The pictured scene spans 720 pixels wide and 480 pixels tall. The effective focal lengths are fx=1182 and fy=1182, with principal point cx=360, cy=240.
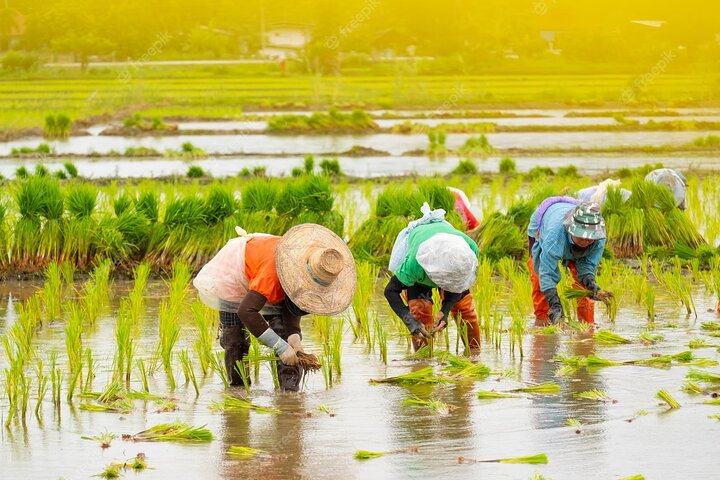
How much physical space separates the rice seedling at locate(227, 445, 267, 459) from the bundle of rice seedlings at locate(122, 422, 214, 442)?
0.22 metres

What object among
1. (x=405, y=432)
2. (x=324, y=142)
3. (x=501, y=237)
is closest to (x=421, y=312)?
(x=405, y=432)

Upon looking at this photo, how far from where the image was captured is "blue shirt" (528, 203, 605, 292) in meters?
6.73

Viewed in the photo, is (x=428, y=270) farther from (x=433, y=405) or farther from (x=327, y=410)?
(x=327, y=410)

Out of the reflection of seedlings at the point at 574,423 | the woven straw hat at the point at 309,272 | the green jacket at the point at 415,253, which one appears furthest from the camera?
the green jacket at the point at 415,253

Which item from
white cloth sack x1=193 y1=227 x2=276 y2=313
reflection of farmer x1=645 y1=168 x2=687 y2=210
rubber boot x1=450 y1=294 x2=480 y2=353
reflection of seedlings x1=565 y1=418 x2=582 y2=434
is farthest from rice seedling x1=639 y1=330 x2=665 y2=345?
reflection of farmer x1=645 y1=168 x2=687 y2=210

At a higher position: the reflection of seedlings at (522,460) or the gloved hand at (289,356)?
the gloved hand at (289,356)

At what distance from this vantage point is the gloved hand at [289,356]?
209 inches

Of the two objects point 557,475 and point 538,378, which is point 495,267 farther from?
point 557,475

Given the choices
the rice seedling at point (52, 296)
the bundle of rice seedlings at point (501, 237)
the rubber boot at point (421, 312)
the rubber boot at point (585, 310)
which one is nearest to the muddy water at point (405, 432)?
the rubber boot at point (421, 312)

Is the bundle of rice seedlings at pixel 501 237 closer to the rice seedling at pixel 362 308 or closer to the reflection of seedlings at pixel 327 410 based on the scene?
the rice seedling at pixel 362 308

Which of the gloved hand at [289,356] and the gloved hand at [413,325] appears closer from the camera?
the gloved hand at [289,356]

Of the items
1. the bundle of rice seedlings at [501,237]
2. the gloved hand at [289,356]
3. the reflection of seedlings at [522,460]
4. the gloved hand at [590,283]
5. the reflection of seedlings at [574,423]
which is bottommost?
the reflection of seedlings at [522,460]

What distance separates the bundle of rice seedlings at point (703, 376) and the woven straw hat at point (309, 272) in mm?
1746

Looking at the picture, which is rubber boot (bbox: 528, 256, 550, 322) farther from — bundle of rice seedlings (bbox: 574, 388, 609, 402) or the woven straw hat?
the woven straw hat
